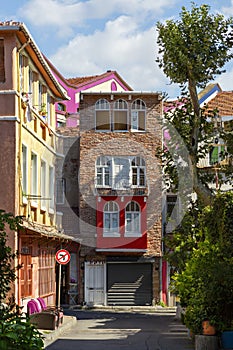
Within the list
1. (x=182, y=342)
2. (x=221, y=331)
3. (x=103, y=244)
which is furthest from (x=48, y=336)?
(x=103, y=244)

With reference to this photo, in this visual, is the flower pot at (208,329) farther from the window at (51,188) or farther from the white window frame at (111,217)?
the white window frame at (111,217)

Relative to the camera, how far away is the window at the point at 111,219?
44.0 m

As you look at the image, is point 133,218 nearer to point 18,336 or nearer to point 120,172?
point 120,172

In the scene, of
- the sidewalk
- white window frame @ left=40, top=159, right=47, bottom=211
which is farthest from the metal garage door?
the sidewalk

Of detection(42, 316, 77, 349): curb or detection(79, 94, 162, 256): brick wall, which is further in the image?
detection(79, 94, 162, 256): brick wall

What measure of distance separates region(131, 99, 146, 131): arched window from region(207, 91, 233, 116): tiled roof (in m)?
6.30

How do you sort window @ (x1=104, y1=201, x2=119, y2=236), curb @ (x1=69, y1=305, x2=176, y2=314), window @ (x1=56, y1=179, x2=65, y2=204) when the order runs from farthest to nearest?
window @ (x1=56, y1=179, x2=65, y2=204), window @ (x1=104, y1=201, x2=119, y2=236), curb @ (x1=69, y1=305, x2=176, y2=314)

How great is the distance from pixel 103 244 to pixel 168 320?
10722mm

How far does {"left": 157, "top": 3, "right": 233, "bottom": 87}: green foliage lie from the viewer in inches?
682

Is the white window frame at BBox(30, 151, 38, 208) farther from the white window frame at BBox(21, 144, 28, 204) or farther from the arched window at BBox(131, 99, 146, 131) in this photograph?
the arched window at BBox(131, 99, 146, 131)

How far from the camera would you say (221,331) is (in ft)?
61.2

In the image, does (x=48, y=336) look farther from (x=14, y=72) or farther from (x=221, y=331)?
(x=14, y=72)

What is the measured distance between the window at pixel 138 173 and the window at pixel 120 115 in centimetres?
212

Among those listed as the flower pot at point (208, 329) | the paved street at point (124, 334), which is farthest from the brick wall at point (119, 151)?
the flower pot at point (208, 329)
